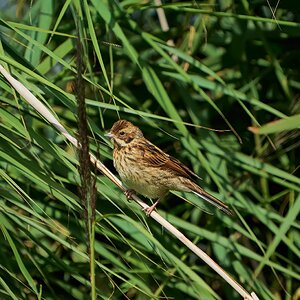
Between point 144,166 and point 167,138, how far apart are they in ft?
0.67

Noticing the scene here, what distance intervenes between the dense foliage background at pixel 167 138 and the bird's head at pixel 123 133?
94mm

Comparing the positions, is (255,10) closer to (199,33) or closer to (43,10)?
(199,33)

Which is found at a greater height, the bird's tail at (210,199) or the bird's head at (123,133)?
the bird's head at (123,133)

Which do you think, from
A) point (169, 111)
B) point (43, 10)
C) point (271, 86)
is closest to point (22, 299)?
point (169, 111)

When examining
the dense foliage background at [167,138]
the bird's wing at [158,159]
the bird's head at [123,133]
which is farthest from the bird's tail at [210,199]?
the bird's head at [123,133]

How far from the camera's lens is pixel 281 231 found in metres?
2.40

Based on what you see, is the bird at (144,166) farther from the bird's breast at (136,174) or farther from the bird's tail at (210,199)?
the bird's tail at (210,199)

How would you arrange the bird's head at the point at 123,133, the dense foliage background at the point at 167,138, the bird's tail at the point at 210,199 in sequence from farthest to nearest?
the bird's head at the point at 123,133
the bird's tail at the point at 210,199
the dense foliage background at the point at 167,138

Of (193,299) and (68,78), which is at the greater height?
(68,78)

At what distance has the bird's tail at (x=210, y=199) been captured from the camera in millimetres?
3219

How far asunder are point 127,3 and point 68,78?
1.35 feet

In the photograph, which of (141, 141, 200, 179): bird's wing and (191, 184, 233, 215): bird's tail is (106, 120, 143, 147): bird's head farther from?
(191, 184, 233, 215): bird's tail

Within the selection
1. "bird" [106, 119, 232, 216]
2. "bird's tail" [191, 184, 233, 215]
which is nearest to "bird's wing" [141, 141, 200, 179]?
"bird" [106, 119, 232, 216]

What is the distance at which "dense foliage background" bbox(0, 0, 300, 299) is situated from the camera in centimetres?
300
